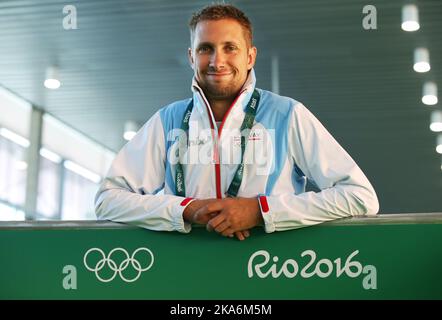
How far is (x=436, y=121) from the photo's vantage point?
41.3ft

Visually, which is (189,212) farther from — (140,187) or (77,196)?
(77,196)

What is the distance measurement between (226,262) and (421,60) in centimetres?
825

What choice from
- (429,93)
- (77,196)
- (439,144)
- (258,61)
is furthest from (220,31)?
(439,144)

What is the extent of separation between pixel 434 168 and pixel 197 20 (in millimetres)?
12804

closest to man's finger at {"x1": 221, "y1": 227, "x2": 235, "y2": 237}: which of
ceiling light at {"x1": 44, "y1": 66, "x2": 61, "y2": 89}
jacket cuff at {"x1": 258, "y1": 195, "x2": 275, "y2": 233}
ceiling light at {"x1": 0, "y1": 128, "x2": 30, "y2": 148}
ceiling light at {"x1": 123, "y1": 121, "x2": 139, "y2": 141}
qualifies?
jacket cuff at {"x1": 258, "y1": 195, "x2": 275, "y2": 233}

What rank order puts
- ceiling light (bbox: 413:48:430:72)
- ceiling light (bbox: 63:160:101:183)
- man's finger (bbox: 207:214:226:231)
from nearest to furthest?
man's finger (bbox: 207:214:226:231)
ceiling light (bbox: 413:48:430:72)
ceiling light (bbox: 63:160:101:183)

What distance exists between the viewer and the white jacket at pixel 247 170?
8.22 feet

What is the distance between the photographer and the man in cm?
249

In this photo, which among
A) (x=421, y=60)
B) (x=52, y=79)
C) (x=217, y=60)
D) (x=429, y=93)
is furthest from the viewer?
(x=429, y=93)

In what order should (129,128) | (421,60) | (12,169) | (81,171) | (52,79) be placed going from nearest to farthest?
(421,60) < (52,79) < (12,169) < (129,128) < (81,171)

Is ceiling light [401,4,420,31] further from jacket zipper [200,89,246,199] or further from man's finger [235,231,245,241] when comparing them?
man's finger [235,231,245,241]

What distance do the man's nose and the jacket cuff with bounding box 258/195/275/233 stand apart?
51cm

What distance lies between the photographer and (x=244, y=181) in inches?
104
